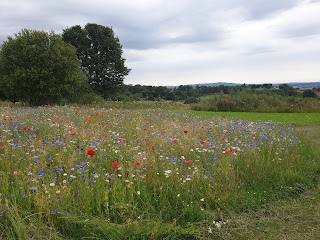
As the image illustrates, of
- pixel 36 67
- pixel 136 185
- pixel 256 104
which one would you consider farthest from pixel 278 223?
pixel 256 104

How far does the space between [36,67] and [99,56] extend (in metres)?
24.5

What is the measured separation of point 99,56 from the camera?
141 ft

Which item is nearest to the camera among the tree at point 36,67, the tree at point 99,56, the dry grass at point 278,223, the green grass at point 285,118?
the dry grass at point 278,223

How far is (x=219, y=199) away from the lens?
4.20 metres

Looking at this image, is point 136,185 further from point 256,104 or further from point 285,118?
point 256,104

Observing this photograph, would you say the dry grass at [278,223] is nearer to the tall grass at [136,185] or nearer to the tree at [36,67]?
the tall grass at [136,185]

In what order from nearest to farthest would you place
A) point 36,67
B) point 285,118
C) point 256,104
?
point 285,118
point 36,67
point 256,104

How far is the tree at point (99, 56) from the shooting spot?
140 ft

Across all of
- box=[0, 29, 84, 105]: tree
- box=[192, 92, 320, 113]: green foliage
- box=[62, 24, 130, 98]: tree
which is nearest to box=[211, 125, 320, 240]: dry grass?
box=[0, 29, 84, 105]: tree

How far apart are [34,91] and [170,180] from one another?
58.5 ft

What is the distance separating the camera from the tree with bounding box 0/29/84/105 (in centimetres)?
1894

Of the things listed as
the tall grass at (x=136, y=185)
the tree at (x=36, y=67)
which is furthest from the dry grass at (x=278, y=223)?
the tree at (x=36, y=67)

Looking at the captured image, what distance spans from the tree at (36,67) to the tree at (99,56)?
2191 centimetres

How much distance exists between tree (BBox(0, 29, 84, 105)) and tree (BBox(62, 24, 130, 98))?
71.9ft
